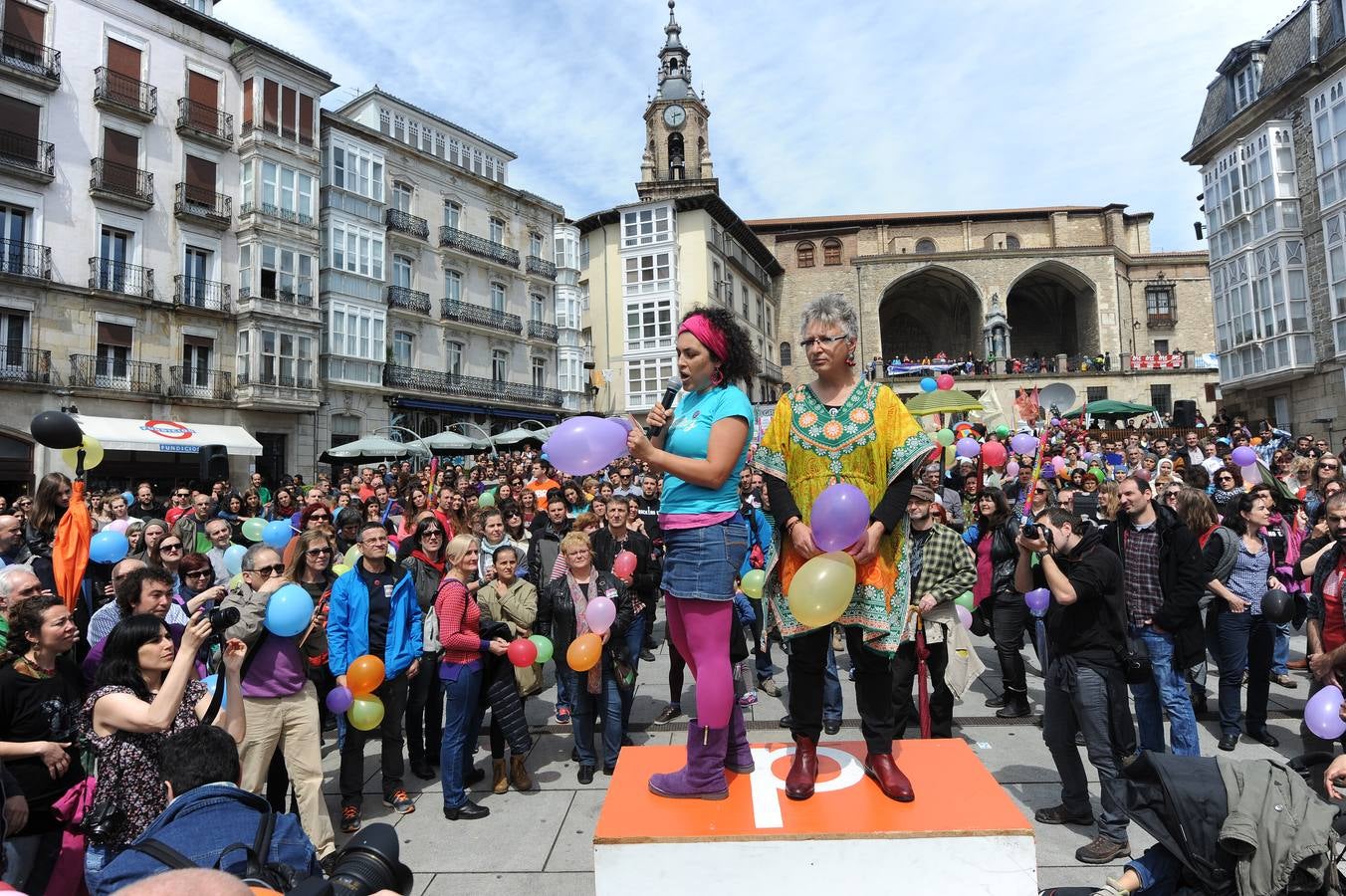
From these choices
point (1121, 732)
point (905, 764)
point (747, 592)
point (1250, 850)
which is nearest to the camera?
point (1250, 850)

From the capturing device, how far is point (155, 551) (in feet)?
21.0

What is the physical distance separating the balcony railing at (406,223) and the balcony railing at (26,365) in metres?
13.4

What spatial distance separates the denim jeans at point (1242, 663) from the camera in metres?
5.94

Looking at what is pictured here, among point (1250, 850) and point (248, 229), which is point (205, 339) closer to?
point (248, 229)

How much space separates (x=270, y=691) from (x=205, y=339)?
84.5 feet

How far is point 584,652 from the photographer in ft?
18.1

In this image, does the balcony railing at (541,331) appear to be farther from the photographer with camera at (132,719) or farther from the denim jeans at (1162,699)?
the photographer with camera at (132,719)

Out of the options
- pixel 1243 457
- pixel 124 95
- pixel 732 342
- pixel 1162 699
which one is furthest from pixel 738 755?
pixel 124 95

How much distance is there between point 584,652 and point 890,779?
2.85 meters

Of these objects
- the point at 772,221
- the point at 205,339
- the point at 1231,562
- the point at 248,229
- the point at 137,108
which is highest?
the point at 772,221

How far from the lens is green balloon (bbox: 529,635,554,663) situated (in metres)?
5.75

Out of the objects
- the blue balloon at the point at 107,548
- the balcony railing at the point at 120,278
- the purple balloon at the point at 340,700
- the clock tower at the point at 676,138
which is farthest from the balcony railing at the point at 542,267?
the purple balloon at the point at 340,700

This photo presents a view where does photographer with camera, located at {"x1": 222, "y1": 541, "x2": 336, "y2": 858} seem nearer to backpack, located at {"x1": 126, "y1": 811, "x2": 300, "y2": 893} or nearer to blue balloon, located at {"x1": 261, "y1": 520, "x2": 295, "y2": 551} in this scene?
backpack, located at {"x1": 126, "y1": 811, "x2": 300, "y2": 893}

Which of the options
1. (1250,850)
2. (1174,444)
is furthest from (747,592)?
(1174,444)
